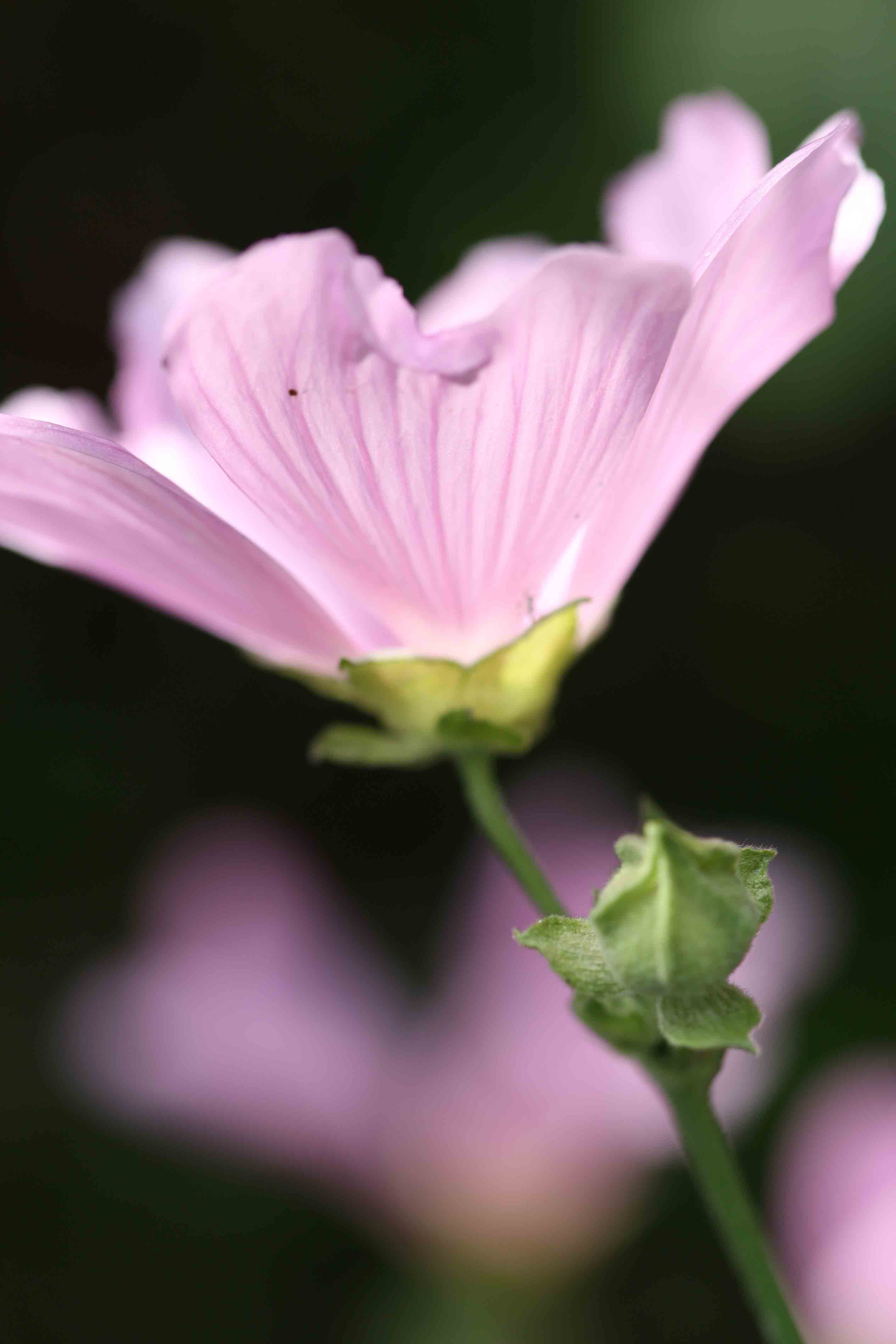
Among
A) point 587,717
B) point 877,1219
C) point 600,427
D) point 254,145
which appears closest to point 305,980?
point 587,717

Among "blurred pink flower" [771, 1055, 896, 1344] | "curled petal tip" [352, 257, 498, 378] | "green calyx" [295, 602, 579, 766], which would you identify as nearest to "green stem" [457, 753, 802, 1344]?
"green calyx" [295, 602, 579, 766]

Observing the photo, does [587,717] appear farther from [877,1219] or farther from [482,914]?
[877,1219]

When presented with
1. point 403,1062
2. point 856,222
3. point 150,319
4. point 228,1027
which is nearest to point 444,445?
point 856,222

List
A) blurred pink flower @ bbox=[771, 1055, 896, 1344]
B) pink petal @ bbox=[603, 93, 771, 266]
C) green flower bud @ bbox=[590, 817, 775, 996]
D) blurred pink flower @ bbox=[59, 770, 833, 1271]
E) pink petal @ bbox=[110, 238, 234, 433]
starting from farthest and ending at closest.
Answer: blurred pink flower @ bbox=[59, 770, 833, 1271] < blurred pink flower @ bbox=[771, 1055, 896, 1344] < pink petal @ bbox=[110, 238, 234, 433] < pink petal @ bbox=[603, 93, 771, 266] < green flower bud @ bbox=[590, 817, 775, 996]

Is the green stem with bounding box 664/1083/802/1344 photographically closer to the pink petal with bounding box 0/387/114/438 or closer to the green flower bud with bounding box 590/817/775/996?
the green flower bud with bounding box 590/817/775/996

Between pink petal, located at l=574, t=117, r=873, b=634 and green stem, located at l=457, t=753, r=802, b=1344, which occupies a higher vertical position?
pink petal, located at l=574, t=117, r=873, b=634

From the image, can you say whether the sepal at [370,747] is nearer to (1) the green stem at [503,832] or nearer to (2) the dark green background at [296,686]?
(1) the green stem at [503,832]

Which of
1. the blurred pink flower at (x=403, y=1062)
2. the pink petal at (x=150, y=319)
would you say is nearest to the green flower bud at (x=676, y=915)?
the pink petal at (x=150, y=319)

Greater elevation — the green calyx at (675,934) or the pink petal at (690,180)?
the pink petal at (690,180)
